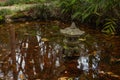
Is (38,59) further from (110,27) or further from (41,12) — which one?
(41,12)

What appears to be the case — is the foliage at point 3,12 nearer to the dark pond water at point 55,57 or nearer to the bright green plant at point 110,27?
the dark pond water at point 55,57

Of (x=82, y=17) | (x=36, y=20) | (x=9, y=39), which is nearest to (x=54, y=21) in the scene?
(x=36, y=20)

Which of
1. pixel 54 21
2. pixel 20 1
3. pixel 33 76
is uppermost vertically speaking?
pixel 20 1

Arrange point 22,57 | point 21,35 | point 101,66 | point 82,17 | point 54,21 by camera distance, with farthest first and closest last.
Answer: point 54,21, point 82,17, point 21,35, point 22,57, point 101,66

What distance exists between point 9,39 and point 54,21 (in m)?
3.03

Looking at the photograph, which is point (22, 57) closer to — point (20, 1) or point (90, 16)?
point (90, 16)

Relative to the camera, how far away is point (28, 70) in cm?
526

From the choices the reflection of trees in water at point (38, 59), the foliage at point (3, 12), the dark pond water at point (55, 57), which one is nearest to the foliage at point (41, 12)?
the foliage at point (3, 12)

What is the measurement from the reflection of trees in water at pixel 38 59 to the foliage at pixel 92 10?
7.73ft

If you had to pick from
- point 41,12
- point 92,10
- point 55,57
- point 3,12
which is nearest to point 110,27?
point 92,10

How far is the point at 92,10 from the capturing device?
8992mm

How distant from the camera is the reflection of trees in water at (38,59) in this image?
5.12m

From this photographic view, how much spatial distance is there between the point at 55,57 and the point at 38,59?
402 millimetres

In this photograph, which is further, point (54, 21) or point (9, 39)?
point (54, 21)
